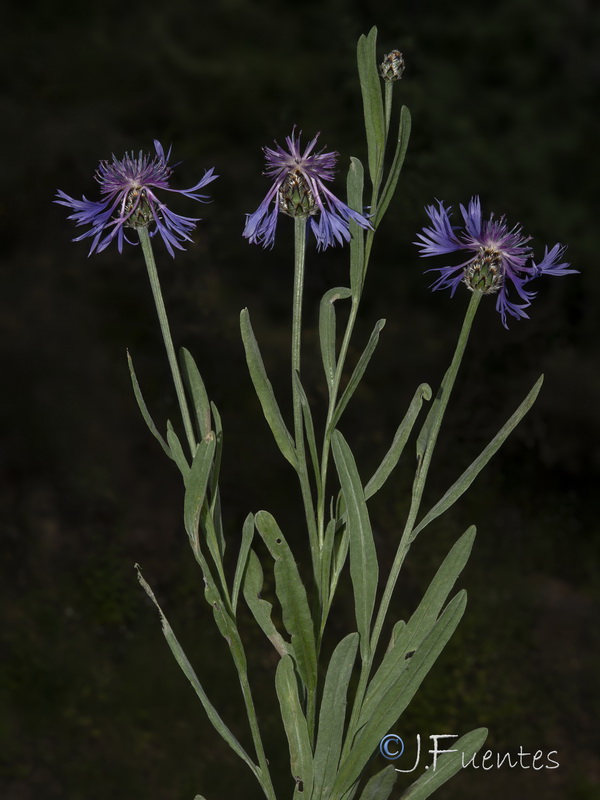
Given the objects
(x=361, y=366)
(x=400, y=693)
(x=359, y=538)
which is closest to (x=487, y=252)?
(x=361, y=366)

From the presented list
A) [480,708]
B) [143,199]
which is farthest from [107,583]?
[143,199]

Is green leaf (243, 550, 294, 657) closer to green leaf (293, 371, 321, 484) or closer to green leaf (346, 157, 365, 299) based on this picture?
green leaf (293, 371, 321, 484)

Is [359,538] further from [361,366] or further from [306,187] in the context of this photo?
[306,187]

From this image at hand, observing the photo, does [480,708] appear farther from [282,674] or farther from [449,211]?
[449,211]

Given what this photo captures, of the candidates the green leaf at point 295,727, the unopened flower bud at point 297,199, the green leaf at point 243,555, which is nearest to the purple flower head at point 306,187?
the unopened flower bud at point 297,199

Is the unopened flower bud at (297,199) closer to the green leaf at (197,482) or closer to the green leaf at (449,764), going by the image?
the green leaf at (197,482)

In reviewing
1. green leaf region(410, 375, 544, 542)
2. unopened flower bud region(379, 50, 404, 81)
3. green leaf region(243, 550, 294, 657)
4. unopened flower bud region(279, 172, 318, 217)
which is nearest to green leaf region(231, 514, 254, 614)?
green leaf region(243, 550, 294, 657)
